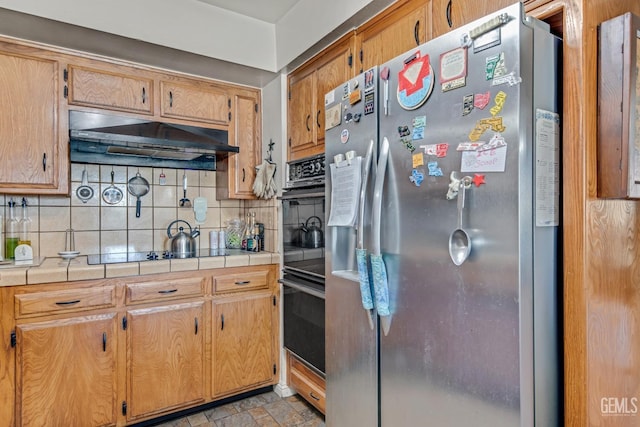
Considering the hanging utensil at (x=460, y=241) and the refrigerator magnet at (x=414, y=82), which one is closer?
the hanging utensil at (x=460, y=241)

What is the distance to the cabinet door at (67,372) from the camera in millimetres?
1776

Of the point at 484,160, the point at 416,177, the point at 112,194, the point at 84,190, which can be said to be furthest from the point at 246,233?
the point at 484,160

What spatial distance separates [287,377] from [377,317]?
148 cm

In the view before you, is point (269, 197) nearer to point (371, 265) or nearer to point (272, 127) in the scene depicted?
point (272, 127)

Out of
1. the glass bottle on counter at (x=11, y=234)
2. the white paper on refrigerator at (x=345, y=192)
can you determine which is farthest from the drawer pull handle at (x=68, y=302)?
the white paper on refrigerator at (x=345, y=192)

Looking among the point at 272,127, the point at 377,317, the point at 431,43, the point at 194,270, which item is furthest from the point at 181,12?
the point at 377,317

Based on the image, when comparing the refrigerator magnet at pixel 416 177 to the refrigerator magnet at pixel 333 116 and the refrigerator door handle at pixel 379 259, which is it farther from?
the refrigerator magnet at pixel 333 116

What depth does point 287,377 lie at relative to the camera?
249cm

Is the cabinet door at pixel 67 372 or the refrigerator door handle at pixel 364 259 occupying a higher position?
the refrigerator door handle at pixel 364 259

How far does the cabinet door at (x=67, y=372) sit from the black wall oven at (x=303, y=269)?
101 cm

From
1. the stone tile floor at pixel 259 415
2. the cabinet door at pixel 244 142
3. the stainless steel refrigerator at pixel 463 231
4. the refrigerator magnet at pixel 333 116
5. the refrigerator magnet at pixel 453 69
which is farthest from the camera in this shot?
the cabinet door at pixel 244 142

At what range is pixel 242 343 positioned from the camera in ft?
7.77

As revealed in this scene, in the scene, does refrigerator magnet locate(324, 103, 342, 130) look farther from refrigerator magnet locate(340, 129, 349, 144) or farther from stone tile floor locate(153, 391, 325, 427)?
stone tile floor locate(153, 391, 325, 427)
